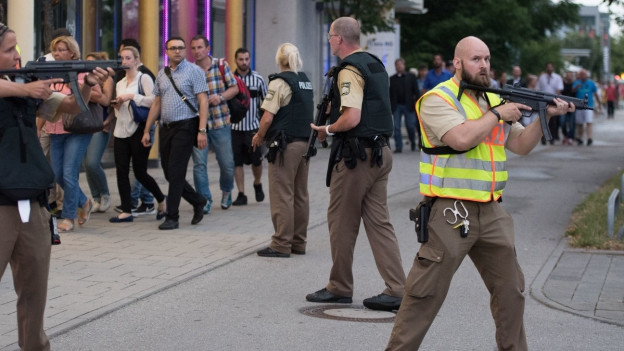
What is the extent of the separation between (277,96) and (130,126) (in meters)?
2.56

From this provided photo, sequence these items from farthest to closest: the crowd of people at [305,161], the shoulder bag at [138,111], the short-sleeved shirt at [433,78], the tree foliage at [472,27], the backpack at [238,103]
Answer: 1. the tree foliage at [472,27]
2. the short-sleeved shirt at [433,78]
3. the backpack at [238,103]
4. the shoulder bag at [138,111]
5. the crowd of people at [305,161]

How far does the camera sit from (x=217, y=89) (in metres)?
12.2

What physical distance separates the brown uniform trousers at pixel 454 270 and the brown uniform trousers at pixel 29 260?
169 centimetres

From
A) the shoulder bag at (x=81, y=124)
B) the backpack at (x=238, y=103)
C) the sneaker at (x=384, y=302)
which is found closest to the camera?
the sneaker at (x=384, y=302)

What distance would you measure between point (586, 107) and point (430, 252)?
110cm

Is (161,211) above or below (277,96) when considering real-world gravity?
below

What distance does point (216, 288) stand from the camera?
8141mm

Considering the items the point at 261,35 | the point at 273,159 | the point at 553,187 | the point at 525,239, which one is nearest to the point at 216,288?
the point at 273,159

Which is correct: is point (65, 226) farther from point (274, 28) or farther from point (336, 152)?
point (274, 28)

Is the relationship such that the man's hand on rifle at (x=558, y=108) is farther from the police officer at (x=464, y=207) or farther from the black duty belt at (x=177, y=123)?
the black duty belt at (x=177, y=123)

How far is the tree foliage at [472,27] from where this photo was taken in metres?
34.6

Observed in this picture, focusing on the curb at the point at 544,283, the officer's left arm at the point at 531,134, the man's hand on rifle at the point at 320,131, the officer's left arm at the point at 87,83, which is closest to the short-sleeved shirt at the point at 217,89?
the curb at the point at 544,283

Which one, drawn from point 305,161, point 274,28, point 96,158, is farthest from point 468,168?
point 274,28

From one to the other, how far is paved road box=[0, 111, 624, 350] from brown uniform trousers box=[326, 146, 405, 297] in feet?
1.41
